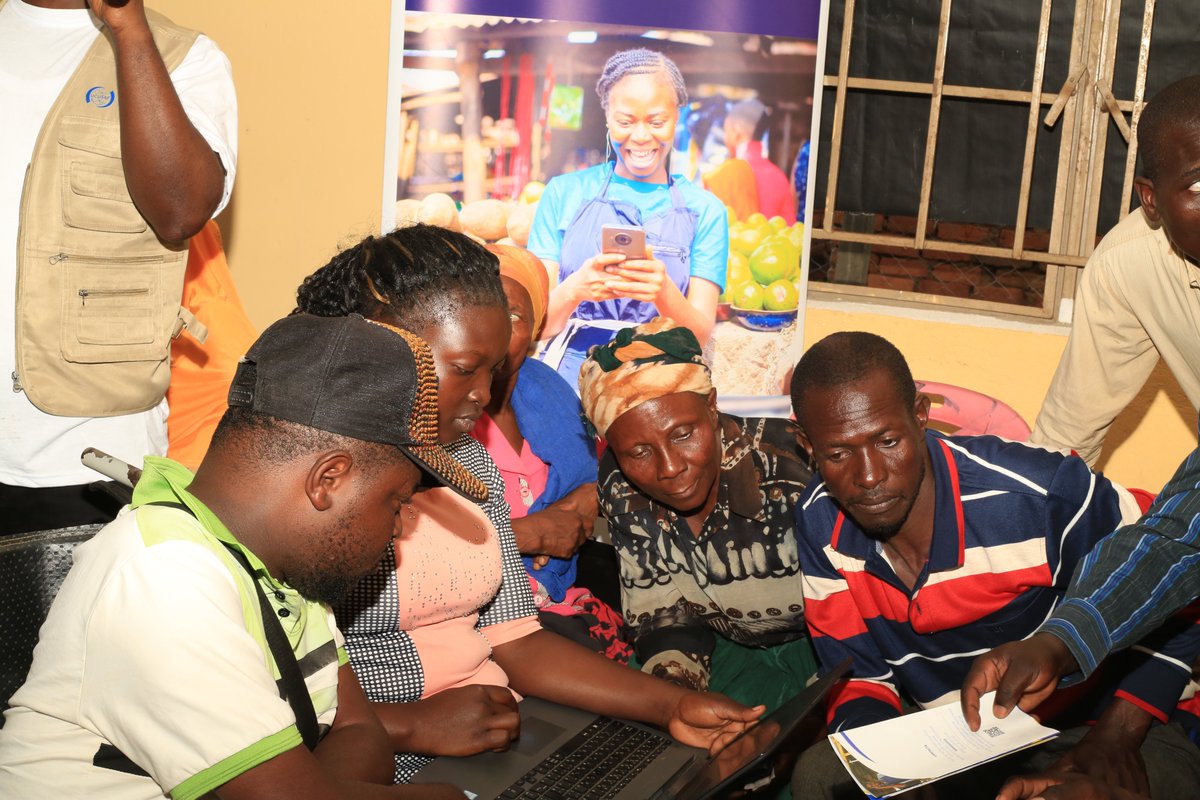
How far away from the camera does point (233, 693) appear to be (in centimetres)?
140

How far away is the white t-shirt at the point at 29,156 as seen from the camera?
2363 millimetres

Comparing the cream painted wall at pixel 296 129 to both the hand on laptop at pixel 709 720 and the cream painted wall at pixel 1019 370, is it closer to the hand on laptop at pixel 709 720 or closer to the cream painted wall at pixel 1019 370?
the cream painted wall at pixel 1019 370

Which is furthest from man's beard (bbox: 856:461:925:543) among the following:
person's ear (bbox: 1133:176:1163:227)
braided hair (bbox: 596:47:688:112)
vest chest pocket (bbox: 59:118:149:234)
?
braided hair (bbox: 596:47:688:112)

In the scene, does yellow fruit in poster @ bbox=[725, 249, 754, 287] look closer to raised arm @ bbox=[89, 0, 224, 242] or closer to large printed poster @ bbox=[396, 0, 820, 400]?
large printed poster @ bbox=[396, 0, 820, 400]

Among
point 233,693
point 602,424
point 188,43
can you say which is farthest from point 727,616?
point 188,43

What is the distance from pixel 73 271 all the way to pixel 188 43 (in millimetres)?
577

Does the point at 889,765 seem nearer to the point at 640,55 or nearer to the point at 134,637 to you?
the point at 134,637

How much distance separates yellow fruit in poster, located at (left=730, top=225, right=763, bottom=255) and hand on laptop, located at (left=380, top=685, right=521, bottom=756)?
2157 mm

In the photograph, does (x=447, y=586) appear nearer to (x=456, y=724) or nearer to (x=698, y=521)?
(x=456, y=724)

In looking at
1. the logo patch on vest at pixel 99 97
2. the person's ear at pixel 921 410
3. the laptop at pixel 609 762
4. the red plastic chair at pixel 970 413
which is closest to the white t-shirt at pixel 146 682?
the laptop at pixel 609 762

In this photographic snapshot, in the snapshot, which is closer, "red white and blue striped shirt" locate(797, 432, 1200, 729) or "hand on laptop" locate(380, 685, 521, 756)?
"hand on laptop" locate(380, 685, 521, 756)

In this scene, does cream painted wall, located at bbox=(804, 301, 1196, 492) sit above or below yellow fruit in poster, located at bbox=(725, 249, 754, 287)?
below

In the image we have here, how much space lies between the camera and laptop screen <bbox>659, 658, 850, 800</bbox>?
1.88 m

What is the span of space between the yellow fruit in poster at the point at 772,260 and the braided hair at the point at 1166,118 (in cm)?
136
